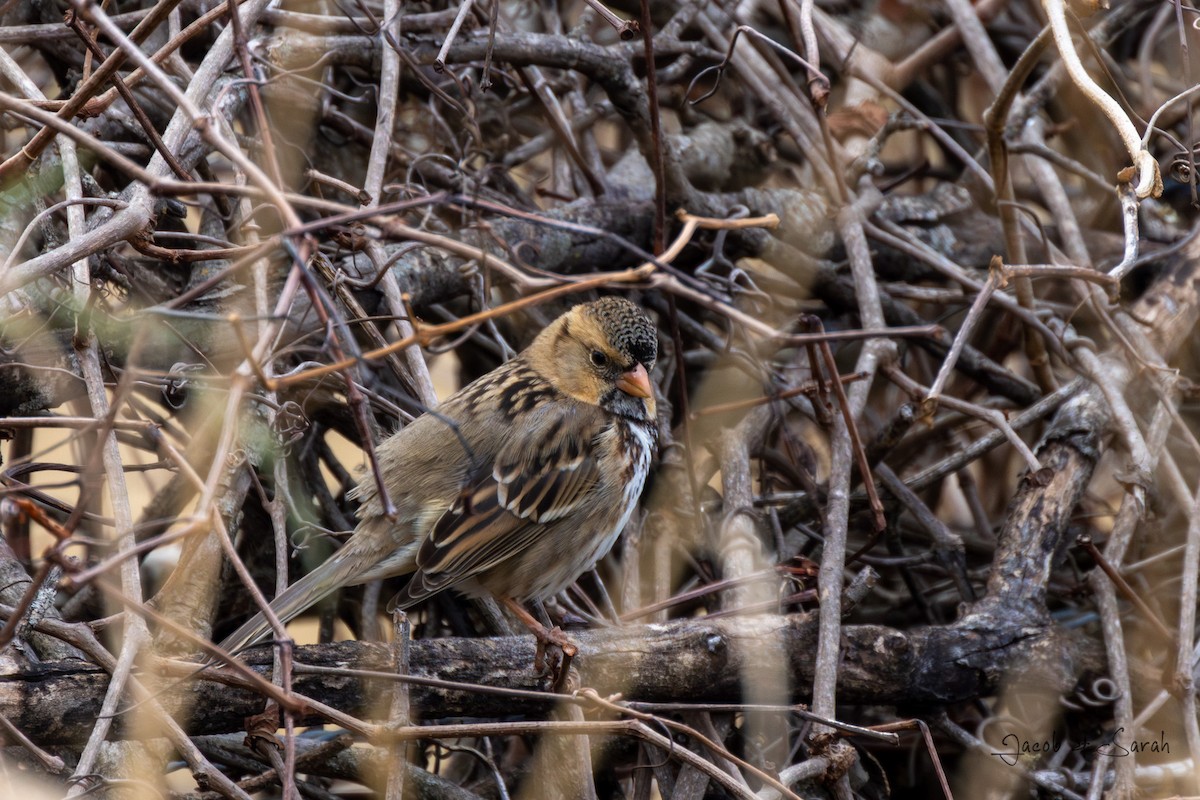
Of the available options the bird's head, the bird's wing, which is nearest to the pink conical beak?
the bird's head

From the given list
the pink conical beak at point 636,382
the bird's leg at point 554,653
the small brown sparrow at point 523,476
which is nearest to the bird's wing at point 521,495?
the small brown sparrow at point 523,476

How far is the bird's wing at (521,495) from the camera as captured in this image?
2709mm

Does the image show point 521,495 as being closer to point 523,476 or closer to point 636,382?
point 523,476

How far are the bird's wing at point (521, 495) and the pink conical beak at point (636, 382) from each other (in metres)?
0.11

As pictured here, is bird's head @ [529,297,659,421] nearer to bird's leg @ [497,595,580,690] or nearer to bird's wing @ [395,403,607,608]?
bird's wing @ [395,403,607,608]

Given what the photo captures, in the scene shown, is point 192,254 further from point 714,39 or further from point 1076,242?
point 1076,242

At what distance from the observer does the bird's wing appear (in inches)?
107

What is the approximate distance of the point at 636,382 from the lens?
301 centimetres

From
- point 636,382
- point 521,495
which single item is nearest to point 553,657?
point 521,495

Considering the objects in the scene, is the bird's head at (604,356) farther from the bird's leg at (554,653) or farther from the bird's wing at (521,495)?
the bird's leg at (554,653)

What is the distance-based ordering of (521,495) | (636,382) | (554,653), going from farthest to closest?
(636,382) < (521,495) < (554,653)

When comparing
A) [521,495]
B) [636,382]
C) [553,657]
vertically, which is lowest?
[553,657]

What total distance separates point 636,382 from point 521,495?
0.43 m

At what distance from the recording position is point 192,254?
2211 mm
